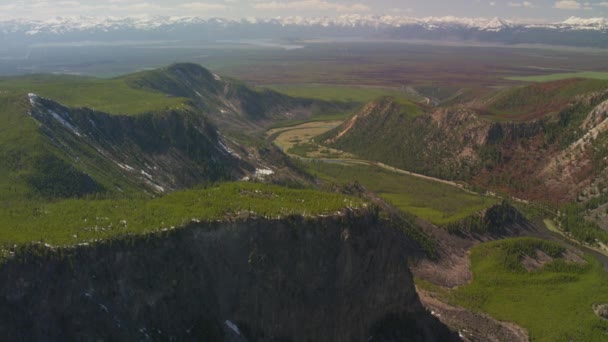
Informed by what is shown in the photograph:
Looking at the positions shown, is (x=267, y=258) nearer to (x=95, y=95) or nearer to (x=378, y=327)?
(x=378, y=327)

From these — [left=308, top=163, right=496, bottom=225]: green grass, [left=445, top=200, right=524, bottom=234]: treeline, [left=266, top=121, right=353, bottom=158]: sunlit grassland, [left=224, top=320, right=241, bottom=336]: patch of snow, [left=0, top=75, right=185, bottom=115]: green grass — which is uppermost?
[left=0, top=75, right=185, bottom=115]: green grass

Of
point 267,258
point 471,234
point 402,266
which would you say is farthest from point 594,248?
point 267,258

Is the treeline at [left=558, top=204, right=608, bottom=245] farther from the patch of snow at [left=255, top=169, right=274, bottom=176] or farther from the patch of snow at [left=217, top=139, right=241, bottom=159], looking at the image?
the patch of snow at [left=217, top=139, right=241, bottom=159]

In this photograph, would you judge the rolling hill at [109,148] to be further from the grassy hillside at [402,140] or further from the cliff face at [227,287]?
the grassy hillside at [402,140]

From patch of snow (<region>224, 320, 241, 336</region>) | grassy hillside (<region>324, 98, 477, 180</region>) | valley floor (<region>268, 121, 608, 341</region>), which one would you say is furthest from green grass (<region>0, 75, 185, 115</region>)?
patch of snow (<region>224, 320, 241, 336</region>)

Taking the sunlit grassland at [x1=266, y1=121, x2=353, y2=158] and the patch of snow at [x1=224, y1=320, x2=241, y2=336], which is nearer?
the patch of snow at [x1=224, y1=320, x2=241, y2=336]

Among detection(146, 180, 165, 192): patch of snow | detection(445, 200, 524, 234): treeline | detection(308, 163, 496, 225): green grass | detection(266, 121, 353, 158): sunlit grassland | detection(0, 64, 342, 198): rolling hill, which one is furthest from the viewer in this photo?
detection(266, 121, 353, 158): sunlit grassland

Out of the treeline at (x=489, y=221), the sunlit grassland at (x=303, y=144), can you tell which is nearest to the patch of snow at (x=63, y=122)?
the treeline at (x=489, y=221)
